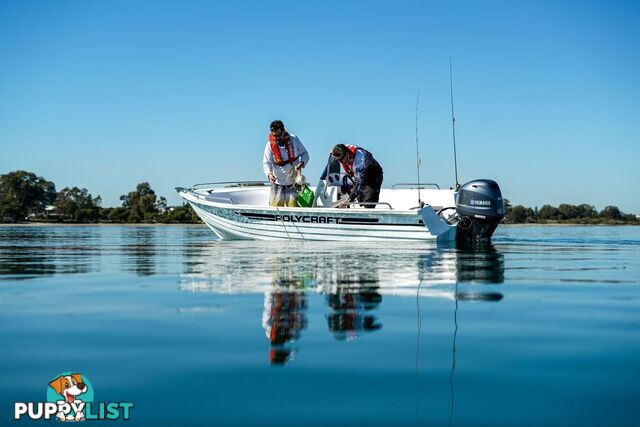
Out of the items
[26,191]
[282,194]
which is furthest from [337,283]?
[26,191]

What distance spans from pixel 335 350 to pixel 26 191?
11860 centimetres

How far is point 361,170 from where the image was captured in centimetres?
1658

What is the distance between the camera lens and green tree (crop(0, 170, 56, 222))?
111 meters

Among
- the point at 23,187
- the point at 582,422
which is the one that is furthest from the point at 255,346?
the point at 23,187

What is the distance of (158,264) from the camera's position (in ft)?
31.9

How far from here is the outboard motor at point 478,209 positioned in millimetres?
15211

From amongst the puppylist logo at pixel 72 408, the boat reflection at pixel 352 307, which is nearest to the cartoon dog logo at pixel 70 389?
the puppylist logo at pixel 72 408

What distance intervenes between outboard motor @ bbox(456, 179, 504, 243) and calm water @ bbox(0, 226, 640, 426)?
8.64 m

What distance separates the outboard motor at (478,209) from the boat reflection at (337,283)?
4737mm

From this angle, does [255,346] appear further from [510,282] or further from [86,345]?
[510,282]

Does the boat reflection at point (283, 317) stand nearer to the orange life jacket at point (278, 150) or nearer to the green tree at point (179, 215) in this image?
the orange life jacket at point (278, 150)

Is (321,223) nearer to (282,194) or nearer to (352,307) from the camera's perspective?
(282,194)

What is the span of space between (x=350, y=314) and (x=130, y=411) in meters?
2.18

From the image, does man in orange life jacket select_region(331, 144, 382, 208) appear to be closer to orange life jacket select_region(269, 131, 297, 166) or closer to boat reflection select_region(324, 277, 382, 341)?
orange life jacket select_region(269, 131, 297, 166)
